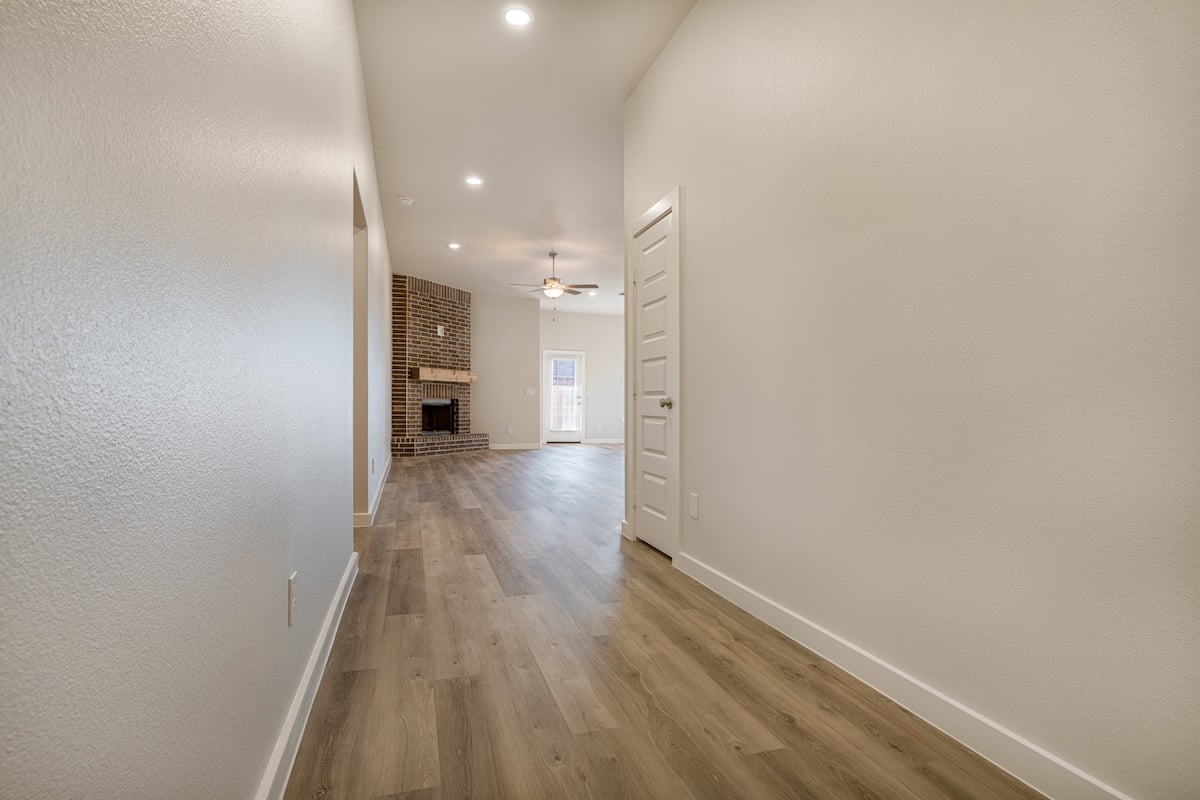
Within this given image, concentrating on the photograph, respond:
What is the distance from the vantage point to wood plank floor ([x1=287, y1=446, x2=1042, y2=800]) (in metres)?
1.33

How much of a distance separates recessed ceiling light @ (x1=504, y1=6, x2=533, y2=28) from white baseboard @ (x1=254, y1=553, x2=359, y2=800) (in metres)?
2.72

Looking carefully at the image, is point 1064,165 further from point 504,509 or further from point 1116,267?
point 504,509

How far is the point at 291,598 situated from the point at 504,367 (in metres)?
9.58

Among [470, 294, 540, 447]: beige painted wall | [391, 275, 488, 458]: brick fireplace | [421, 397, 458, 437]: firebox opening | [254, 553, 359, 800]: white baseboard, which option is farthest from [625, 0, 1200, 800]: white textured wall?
[470, 294, 540, 447]: beige painted wall

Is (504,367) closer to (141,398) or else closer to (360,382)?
(360,382)

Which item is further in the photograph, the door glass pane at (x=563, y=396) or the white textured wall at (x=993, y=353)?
the door glass pane at (x=563, y=396)

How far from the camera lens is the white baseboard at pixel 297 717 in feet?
3.88

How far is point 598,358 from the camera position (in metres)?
12.3

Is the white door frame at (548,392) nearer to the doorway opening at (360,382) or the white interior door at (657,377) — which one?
the doorway opening at (360,382)

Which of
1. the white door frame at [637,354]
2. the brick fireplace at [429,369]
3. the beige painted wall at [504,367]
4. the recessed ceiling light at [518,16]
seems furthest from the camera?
the beige painted wall at [504,367]

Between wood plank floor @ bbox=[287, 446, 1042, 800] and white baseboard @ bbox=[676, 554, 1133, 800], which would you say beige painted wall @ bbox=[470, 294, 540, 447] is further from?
white baseboard @ bbox=[676, 554, 1133, 800]

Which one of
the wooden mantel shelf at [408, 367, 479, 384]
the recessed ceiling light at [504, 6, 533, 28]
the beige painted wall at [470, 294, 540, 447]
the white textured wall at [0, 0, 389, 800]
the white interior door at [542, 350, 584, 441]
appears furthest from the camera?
the white interior door at [542, 350, 584, 441]

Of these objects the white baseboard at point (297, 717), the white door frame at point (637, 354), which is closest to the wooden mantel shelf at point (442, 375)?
the white door frame at point (637, 354)

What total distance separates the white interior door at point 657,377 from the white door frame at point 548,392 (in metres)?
8.31
